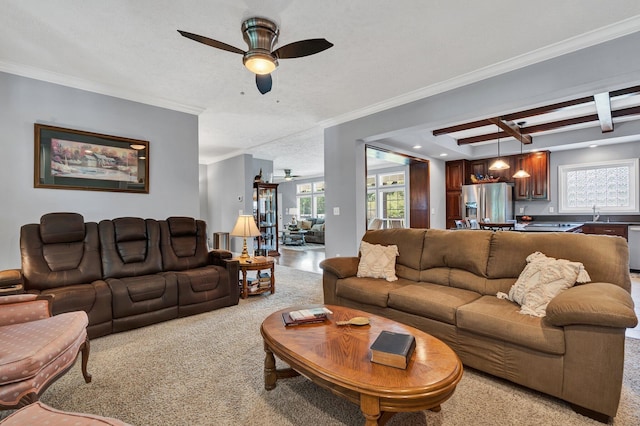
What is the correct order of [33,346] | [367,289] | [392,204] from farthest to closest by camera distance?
1. [392,204]
2. [367,289]
3. [33,346]

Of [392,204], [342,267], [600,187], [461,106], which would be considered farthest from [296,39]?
[392,204]

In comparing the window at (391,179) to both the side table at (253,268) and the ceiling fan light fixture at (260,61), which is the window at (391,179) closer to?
the side table at (253,268)

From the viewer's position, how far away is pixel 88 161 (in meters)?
3.75

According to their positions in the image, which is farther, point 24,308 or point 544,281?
point 544,281

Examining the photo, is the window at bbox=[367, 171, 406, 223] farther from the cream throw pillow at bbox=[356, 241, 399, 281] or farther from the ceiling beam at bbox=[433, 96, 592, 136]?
the cream throw pillow at bbox=[356, 241, 399, 281]

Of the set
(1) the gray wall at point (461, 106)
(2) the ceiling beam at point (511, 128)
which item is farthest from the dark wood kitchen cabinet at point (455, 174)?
(1) the gray wall at point (461, 106)

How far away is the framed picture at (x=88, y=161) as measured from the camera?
3476 mm

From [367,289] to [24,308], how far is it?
8.25 feet

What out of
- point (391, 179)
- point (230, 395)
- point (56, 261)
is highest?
point (391, 179)

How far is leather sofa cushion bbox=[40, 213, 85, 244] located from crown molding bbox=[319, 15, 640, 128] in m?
3.95

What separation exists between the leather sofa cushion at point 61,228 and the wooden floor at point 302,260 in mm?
3688

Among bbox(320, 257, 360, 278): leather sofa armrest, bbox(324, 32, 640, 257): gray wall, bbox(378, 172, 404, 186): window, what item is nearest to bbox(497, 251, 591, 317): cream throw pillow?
bbox(320, 257, 360, 278): leather sofa armrest

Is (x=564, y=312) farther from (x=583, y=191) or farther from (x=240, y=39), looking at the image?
(x=583, y=191)

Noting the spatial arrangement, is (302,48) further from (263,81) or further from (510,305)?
(510,305)
